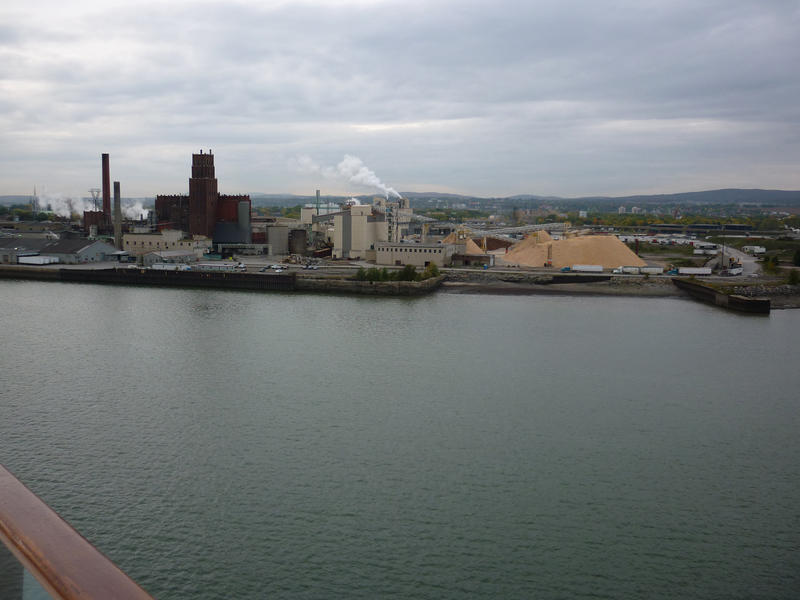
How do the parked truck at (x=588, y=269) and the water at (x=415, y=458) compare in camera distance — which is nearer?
the water at (x=415, y=458)

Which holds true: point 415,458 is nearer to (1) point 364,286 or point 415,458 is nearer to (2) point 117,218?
(1) point 364,286

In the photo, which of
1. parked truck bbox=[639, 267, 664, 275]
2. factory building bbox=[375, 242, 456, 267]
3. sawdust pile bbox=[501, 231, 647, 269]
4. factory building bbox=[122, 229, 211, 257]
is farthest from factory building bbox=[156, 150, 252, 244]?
parked truck bbox=[639, 267, 664, 275]

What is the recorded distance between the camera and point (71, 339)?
6.31 meters

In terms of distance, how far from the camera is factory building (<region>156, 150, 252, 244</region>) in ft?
46.4

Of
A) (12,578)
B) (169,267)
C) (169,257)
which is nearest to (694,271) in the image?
(169,267)

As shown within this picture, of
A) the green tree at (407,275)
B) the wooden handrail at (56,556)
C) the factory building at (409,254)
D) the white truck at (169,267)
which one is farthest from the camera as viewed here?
the factory building at (409,254)

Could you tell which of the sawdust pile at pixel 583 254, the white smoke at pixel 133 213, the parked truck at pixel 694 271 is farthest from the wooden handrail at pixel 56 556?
the white smoke at pixel 133 213

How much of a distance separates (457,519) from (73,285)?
9668 millimetres

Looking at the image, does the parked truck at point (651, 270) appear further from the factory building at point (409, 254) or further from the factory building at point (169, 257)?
the factory building at point (169, 257)

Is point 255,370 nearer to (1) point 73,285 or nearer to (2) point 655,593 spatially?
(2) point 655,593

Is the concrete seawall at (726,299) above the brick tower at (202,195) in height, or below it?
below

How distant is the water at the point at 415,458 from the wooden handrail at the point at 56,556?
5.76ft

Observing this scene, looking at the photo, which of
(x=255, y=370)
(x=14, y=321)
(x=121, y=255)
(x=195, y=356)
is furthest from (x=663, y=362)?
(x=121, y=255)

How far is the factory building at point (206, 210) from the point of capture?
14133 millimetres
